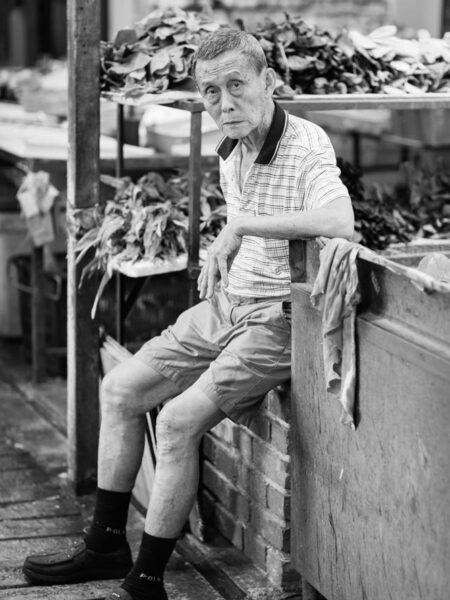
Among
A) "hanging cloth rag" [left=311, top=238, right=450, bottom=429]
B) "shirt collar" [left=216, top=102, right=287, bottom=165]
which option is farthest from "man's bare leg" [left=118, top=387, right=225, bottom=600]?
"shirt collar" [left=216, top=102, right=287, bottom=165]

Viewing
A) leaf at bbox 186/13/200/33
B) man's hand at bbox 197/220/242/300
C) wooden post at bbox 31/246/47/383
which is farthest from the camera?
wooden post at bbox 31/246/47/383

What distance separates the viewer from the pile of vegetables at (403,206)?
4832 millimetres

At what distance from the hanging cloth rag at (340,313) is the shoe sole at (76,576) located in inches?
47.7

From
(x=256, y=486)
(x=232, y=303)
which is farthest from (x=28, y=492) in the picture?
(x=232, y=303)

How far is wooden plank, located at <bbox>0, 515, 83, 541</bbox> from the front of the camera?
4.46 meters

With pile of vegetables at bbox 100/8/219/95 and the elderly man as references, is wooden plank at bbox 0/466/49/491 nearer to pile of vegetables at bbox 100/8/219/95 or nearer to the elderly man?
the elderly man

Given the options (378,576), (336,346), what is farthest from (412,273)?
(378,576)

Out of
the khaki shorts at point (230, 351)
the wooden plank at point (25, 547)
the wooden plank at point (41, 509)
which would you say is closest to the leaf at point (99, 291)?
the khaki shorts at point (230, 351)

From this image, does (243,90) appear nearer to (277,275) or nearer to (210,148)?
(277,275)

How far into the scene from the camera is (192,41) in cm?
484

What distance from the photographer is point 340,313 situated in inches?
128

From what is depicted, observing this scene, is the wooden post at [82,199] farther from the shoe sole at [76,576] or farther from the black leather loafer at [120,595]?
the black leather loafer at [120,595]

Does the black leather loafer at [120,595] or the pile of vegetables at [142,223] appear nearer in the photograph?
the black leather loafer at [120,595]

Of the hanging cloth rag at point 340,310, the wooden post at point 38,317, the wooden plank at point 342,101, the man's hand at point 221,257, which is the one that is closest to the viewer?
the hanging cloth rag at point 340,310
